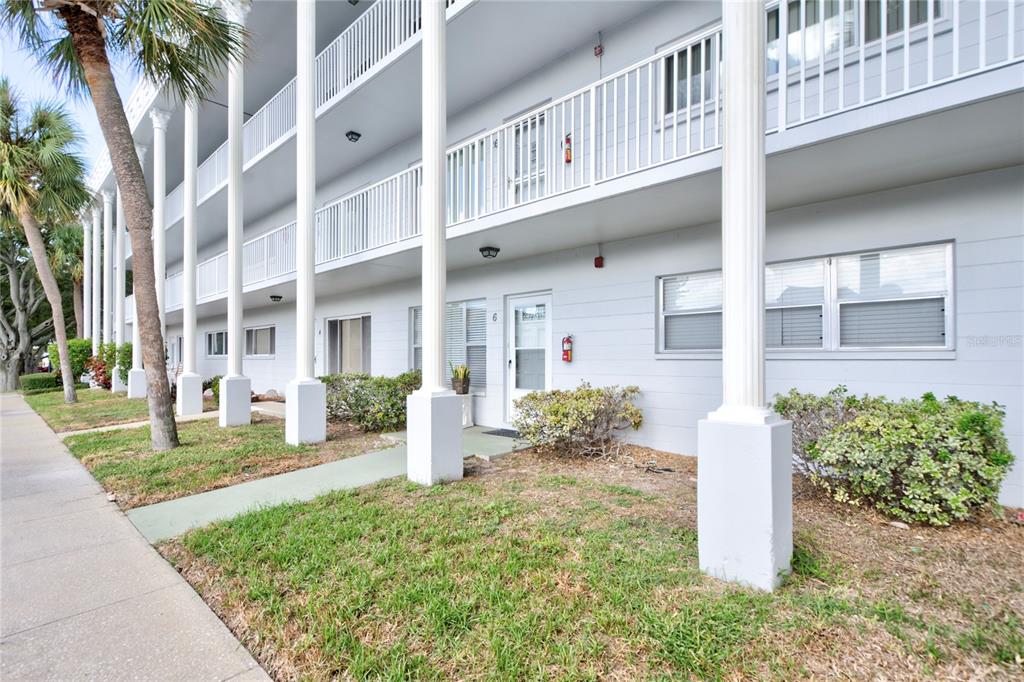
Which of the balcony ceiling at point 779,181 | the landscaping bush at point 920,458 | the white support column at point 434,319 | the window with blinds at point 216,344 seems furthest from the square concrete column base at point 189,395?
the landscaping bush at point 920,458

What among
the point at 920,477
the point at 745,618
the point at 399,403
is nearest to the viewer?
the point at 745,618

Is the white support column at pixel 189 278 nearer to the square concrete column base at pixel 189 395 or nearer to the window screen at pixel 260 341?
the square concrete column base at pixel 189 395

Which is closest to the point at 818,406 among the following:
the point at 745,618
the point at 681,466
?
the point at 681,466

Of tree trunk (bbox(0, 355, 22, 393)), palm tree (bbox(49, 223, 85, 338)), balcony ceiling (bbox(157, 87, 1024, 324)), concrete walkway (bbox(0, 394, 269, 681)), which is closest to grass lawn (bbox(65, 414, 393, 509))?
concrete walkway (bbox(0, 394, 269, 681))

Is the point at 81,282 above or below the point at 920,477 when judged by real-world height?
above

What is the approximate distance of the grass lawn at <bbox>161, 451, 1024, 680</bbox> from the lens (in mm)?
2326

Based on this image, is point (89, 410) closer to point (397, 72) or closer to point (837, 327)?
point (397, 72)

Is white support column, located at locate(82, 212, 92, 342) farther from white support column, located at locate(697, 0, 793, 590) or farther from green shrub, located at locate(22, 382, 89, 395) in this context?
white support column, located at locate(697, 0, 793, 590)

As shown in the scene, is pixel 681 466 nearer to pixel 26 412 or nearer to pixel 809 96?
pixel 809 96

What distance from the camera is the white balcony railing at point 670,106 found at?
4.35 metres

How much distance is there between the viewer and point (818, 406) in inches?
189

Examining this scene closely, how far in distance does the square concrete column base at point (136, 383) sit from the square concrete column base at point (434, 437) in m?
13.4

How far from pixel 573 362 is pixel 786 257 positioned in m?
3.25

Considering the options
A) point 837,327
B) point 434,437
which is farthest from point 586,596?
point 837,327
